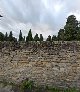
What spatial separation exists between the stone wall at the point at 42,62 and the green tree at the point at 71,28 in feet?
52.0

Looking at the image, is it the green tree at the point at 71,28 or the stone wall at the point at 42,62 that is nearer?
the stone wall at the point at 42,62

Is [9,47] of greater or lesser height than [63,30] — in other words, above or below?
below

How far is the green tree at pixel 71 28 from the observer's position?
27.6 meters

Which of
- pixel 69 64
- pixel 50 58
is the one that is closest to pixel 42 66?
pixel 50 58

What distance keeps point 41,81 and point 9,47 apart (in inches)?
98.0

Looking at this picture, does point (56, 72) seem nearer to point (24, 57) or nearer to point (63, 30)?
point (24, 57)

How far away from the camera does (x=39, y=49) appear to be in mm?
11734

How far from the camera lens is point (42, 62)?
460 inches

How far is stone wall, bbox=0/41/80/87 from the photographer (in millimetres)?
11188

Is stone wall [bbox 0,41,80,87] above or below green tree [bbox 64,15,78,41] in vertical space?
below

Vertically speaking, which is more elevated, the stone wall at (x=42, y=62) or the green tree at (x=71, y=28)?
the green tree at (x=71, y=28)

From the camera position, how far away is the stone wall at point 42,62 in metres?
11.2

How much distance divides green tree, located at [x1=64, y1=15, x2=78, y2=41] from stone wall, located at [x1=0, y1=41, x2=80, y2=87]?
1585 centimetres

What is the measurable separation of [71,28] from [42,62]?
1720 centimetres
